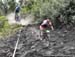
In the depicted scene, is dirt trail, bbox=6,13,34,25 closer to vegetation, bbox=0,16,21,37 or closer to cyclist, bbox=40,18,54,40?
vegetation, bbox=0,16,21,37

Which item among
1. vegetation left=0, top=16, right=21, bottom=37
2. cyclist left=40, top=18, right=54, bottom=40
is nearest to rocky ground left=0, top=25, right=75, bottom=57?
cyclist left=40, top=18, right=54, bottom=40

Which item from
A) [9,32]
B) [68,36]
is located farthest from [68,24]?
[9,32]

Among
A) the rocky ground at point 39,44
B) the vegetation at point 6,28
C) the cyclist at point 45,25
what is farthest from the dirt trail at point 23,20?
the cyclist at point 45,25

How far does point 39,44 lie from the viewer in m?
9.65

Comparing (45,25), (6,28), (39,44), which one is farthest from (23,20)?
(39,44)

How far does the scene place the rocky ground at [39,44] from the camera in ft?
28.3

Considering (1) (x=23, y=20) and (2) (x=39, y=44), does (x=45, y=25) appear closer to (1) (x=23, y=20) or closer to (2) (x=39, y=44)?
(2) (x=39, y=44)

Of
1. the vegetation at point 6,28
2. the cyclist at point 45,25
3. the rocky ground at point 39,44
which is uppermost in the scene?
the cyclist at point 45,25

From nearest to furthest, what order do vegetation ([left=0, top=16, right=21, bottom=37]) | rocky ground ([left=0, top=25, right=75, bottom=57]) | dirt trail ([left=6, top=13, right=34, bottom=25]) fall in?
rocky ground ([left=0, top=25, right=75, bottom=57])
vegetation ([left=0, top=16, right=21, bottom=37])
dirt trail ([left=6, top=13, right=34, bottom=25])

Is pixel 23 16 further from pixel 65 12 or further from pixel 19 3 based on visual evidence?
pixel 65 12

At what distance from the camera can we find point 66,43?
9562 mm

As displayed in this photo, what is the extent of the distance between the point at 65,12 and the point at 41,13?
52.8 inches

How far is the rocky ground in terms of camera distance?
8.64 metres

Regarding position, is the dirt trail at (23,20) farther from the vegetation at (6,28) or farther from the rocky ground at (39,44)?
the rocky ground at (39,44)
